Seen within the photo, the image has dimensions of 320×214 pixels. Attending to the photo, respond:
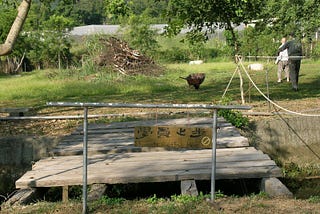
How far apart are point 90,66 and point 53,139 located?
1426cm

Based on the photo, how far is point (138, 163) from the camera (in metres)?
6.76

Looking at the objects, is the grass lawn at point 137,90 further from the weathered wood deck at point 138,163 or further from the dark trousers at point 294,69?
the weathered wood deck at point 138,163

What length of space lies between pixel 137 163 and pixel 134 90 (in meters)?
10.9

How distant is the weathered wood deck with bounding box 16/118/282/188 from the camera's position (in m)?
6.04

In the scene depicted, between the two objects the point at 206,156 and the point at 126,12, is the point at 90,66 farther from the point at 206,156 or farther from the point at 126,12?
the point at 206,156

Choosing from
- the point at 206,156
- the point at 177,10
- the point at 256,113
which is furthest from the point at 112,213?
the point at 177,10

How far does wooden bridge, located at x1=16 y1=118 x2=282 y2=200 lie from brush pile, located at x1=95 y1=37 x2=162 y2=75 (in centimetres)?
1386

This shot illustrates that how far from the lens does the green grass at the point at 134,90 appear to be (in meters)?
14.7

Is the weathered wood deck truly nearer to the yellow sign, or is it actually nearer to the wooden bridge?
the wooden bridge

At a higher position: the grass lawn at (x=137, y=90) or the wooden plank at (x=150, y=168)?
the grass lawn at (x=137, y=90)

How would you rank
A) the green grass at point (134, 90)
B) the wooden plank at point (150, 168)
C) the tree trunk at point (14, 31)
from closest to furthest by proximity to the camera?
1. the wooden plank at point (150, 168)
2. the tree trunk at point (14, 31)
3. the green grass at point (134, 90)

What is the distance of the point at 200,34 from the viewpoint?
12578mm

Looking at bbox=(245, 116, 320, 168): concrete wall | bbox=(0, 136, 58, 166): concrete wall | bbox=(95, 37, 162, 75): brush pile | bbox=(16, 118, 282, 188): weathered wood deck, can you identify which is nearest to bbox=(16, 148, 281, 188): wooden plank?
bbox=(16, 118, 282, 188): weathered wood deck

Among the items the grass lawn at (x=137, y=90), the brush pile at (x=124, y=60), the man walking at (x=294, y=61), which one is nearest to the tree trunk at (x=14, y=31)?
the grass lawn at (x=137, y=90)
